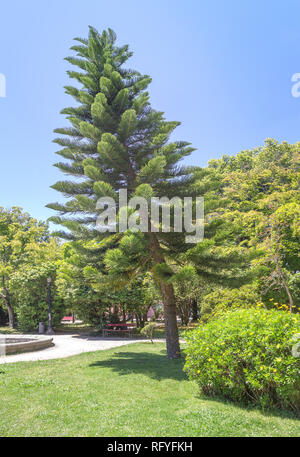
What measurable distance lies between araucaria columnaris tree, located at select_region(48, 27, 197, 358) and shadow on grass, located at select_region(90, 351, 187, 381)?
61 cm

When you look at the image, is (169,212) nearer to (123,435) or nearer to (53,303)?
(123,435)

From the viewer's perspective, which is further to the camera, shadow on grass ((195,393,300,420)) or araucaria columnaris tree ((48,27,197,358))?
araucaria columnaris tree ((48,27,197,358))

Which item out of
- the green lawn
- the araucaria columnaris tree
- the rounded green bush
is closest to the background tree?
the araucaria columnaris tree

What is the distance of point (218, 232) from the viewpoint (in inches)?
278

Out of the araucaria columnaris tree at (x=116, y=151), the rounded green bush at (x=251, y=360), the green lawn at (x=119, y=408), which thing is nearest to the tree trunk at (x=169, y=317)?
the araucaria columnaris tree at (x=116, y=151)

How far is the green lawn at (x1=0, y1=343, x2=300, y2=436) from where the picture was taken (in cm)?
294

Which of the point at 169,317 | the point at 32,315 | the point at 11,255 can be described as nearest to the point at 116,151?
the point at 169,317

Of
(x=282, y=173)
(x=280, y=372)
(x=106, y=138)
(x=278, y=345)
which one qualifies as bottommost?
(x=280, y=372)

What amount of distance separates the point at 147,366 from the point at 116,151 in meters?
5.32

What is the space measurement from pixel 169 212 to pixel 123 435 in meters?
4.52

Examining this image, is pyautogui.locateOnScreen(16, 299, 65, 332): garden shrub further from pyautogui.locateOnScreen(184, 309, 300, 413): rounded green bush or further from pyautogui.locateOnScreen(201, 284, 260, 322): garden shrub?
pyautogui.locateOnScreen(184, 309, 300, 413): rounded green bush

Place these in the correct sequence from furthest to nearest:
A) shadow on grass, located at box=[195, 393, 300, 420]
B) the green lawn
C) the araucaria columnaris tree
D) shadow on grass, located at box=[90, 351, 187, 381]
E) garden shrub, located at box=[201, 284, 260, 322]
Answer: garden shrub, located at box=[201, 284, 260, 322]
the araucaria columnaris tree
shadow on grass, located at box=[90, 351, 187, 381]
shadow on grass, located at box=[195, 393, 300, 420]
the green lawn
